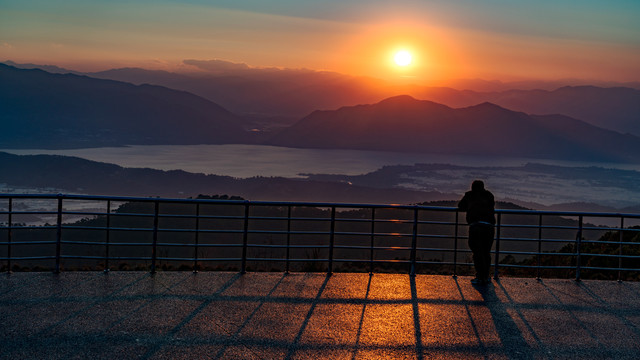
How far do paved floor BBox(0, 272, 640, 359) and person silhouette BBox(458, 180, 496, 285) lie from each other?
1.21 ft

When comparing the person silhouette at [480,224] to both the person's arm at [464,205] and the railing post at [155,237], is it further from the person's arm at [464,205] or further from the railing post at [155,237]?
the railing post at [155,237]

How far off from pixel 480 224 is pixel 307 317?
3.47 metres

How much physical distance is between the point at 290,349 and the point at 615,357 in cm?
354

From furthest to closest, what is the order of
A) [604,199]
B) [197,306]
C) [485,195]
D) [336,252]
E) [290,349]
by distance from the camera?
1. [604,199]
2. [336,252]
3. [485,195]
4. [197,306]
5. [290,349]

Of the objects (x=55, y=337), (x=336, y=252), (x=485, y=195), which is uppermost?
(x=485, y=195)

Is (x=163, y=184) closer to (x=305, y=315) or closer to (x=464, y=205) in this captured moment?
(x=464, y=205)

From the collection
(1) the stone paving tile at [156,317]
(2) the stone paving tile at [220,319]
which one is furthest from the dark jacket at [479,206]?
(1) the stone paving tile at [156,317]

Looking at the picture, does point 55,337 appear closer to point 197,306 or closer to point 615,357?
point 197,306

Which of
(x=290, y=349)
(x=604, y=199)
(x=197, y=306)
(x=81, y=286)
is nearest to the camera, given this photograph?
(x=290, y=349)

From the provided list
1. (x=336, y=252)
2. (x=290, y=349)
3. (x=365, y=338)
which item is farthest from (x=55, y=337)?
(x=336, y=252)

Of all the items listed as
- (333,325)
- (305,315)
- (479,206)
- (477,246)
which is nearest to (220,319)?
(305,315)

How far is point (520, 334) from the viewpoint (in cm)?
716

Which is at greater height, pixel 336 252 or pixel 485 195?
pixel 485 195

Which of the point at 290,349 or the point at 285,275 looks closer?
the point at 290,349
